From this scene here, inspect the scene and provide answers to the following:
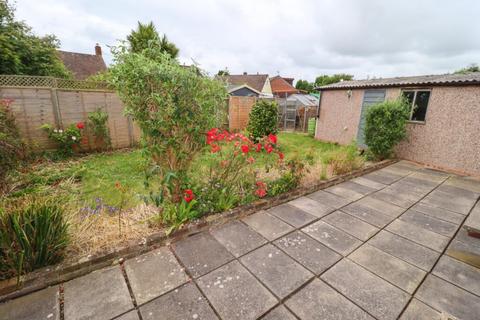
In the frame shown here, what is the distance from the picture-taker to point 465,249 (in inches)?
95.0

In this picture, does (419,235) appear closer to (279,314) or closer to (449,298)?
(449,298)

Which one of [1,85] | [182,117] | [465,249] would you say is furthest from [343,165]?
[1,85]

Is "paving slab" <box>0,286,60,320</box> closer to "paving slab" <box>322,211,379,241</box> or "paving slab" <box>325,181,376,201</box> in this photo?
"paving slab" <box>322,211,379,241</box>

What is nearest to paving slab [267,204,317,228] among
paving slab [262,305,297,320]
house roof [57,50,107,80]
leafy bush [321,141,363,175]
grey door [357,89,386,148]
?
paving slab [262,305,297,320]

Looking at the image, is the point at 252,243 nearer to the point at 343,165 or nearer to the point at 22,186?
the point at 343,165

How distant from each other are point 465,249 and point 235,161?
3.06 meters

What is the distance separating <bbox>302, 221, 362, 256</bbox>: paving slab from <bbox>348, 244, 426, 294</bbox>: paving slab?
9 centimetres

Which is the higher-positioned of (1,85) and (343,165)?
(1,85)

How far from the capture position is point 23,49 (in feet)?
23.6

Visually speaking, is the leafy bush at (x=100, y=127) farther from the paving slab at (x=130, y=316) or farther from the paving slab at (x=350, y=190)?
the paving slab at (x=350, y=190)

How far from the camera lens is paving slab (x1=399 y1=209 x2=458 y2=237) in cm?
277

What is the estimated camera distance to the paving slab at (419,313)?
1555 millimetres

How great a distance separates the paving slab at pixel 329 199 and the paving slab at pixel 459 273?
135cm

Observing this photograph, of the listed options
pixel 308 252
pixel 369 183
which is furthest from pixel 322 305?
pixel 369 183
